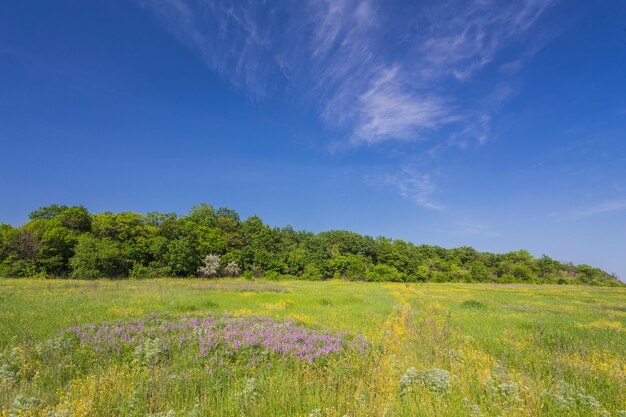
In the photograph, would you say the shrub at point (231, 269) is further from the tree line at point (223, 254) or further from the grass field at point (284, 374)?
the grass field at point (284, 374)

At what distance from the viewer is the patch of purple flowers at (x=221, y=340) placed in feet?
23.0

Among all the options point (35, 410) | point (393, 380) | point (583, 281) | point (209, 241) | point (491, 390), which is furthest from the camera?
point (583, 281)

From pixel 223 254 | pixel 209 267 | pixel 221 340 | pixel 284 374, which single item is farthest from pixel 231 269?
pixel 284 374

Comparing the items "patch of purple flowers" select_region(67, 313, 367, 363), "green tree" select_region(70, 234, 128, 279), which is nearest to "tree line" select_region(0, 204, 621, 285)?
"green tree" select_region(70, 234, 128, 279)

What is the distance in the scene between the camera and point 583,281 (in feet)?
287

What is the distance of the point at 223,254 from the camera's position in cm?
7138

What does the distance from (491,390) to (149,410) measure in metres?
6.00

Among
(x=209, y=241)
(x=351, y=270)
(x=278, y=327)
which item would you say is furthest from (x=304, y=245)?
(x=278, y=327)

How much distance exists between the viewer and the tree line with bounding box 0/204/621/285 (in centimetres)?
4897

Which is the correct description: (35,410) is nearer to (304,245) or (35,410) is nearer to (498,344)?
(498,344)

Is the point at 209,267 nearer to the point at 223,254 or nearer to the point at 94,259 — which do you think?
the point at 223,254

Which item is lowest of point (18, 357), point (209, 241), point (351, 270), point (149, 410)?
point (149, 410)

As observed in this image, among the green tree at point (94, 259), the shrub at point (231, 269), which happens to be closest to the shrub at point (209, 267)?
the shrub at point (231, 269)

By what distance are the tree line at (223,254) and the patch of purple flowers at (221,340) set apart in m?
49.4
